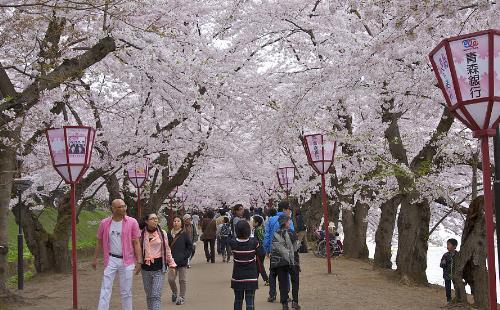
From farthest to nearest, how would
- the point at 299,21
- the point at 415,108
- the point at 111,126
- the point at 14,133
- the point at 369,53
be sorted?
the point at 111,126, the point at 299,21, the point at 415,108, the point at 14,133, the point at 369,53

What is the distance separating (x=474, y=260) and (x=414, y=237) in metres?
3.52

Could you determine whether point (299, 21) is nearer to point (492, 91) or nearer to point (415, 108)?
point (415, 108)

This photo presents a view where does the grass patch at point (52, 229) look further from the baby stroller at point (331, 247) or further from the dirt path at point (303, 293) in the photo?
the baby stroller at point (331, 247)

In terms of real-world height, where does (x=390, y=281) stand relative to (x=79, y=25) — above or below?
below

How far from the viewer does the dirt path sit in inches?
421

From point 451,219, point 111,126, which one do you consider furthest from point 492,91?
point 451,219

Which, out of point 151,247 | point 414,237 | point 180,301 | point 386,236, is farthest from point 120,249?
point 386,236

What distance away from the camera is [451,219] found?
27.8m

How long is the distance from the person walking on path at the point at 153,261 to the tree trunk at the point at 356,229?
12.7m

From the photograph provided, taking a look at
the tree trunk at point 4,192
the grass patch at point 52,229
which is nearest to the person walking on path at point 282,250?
the tree trunk at point 4,192

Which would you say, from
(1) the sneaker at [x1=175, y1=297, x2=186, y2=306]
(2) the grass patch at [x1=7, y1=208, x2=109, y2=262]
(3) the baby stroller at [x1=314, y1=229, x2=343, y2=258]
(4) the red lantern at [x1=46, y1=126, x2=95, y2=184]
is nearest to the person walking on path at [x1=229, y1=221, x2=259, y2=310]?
(1) the sneaker at [x1=175, y1=297, x2=186, y2=306]

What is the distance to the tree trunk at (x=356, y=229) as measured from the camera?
2044 centimetres

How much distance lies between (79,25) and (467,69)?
1113 cm

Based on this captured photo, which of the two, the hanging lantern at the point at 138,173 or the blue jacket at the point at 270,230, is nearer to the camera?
the blue jacket at the point at 270,230
